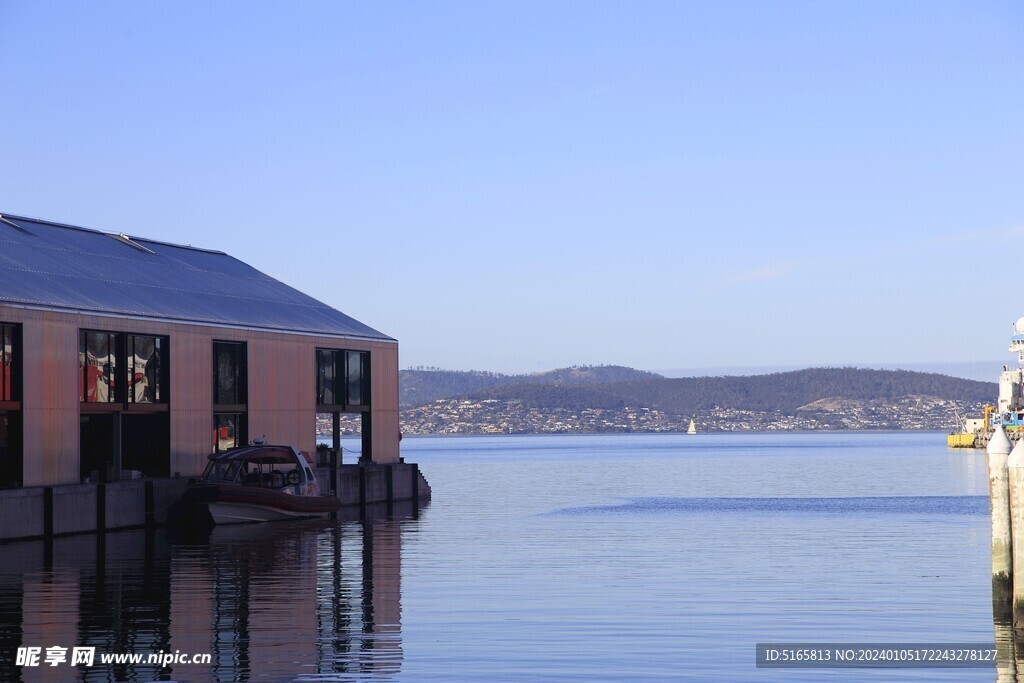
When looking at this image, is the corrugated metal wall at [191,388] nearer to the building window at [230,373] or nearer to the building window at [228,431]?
the building window at [230,373]

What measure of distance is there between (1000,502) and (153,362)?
129ft

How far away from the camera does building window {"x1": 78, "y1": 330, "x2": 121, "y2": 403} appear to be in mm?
52562

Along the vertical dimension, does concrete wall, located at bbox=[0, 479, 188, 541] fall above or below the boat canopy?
below

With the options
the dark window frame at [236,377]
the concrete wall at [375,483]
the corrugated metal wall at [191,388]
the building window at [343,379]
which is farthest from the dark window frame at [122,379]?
the building window at [343,379]

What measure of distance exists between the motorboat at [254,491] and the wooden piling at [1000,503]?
118 ft

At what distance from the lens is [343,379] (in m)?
70.0

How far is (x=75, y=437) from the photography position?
167ft

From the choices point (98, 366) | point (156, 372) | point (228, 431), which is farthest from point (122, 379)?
point (228, 431)

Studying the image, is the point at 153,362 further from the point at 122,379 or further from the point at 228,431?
the point at 228,431

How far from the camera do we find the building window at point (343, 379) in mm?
68438

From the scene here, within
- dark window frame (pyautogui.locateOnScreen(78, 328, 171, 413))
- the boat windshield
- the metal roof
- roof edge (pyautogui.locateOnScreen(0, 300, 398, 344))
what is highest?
the metal roof

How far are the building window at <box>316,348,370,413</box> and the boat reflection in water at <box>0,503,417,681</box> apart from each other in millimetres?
18801

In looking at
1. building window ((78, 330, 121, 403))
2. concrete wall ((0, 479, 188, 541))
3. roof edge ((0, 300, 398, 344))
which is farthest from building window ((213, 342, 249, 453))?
building window ((78, 330, 121, 403))

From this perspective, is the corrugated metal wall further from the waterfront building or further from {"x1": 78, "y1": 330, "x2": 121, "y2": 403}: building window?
{"x1": 78, "y1": 330, "x2": 121, "y2": 403}: building window
